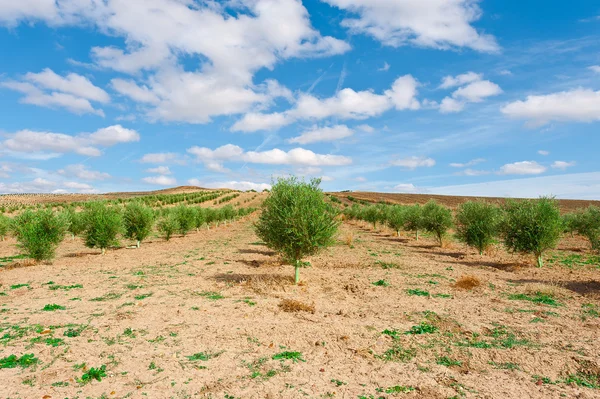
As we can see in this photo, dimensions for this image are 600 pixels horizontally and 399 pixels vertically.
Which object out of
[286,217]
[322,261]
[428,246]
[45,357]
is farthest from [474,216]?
[45,357]

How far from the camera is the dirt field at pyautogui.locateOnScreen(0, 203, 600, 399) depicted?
717 cm

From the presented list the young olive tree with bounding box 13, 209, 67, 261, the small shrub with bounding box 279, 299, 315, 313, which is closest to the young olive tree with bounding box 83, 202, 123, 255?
the young olive tree with bounding box 13, 209, 67, 261

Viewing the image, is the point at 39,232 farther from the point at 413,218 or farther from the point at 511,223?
the point at 413,218

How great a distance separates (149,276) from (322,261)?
1091 centimetres

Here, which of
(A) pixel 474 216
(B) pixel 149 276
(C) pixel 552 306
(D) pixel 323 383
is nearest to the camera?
(D) pixel 323 383

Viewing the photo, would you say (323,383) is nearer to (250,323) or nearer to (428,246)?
(250,323)

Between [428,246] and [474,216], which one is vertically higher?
[474,216]

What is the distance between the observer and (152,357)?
27.7ft

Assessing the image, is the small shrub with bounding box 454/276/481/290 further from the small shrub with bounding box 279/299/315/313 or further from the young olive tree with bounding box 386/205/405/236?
the young olive tree with bounding box 386/205/405/236

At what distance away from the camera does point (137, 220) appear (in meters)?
30.9

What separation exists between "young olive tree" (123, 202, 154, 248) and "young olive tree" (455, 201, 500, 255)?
26750 mm

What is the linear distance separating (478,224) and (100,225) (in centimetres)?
2854

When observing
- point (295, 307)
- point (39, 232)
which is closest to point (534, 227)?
point (295, 307)

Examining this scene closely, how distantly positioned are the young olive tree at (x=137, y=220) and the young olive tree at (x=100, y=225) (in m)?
3.81
